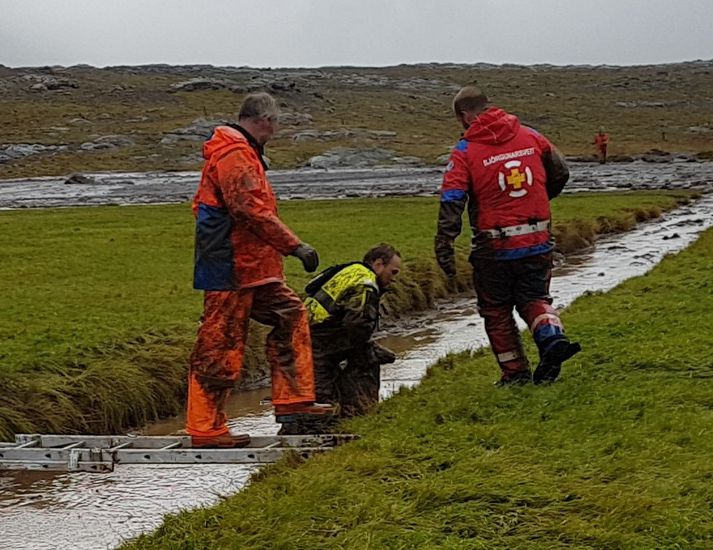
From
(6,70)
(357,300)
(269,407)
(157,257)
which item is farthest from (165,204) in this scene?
(6,70)

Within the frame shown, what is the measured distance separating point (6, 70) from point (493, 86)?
8565 cm

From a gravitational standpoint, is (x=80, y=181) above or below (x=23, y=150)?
below

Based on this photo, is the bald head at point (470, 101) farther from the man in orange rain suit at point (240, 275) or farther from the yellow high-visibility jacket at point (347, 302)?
the yellow high-visibility jacket at point (347, 302)

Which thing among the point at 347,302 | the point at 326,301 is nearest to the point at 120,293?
the point at 326,301

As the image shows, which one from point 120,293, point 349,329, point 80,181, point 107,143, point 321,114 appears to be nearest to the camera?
point 349,329

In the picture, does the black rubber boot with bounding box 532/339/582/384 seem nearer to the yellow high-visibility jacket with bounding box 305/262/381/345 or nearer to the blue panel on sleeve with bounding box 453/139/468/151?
the yellow high-visibility jacket with bounding box 305/262/381/345

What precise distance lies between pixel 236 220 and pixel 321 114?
11243 centimetres

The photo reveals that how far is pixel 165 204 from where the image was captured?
40.9 m

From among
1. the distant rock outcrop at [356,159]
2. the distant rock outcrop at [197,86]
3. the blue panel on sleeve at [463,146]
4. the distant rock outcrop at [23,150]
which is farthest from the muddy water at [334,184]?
the distant rock outcrop at [197,86]

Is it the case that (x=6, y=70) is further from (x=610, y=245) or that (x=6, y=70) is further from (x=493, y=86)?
(x=610, y=245)

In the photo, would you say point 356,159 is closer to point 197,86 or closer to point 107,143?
point 107,143

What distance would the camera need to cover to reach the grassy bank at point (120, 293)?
11258 millimetres

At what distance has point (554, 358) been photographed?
9047 millimetres

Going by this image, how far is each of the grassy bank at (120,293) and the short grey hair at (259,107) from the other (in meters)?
4.10
